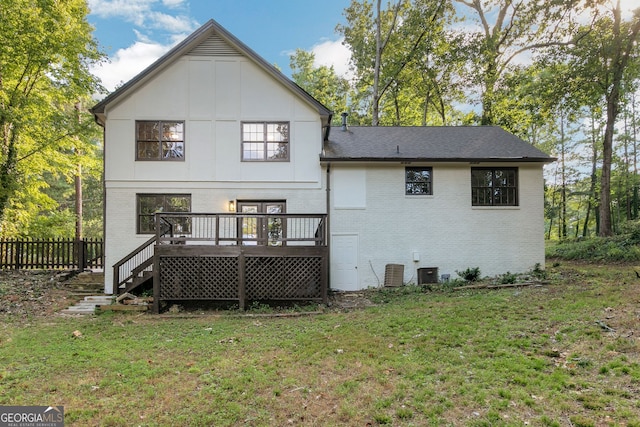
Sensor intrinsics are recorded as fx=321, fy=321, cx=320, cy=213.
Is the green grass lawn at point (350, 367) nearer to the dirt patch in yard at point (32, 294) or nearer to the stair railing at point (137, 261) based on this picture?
the dirt patch in yard at point (32, 294)

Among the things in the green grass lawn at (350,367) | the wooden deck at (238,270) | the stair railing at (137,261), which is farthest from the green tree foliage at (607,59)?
the stair railing at (137,261)

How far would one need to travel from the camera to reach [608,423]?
3104 millimetres

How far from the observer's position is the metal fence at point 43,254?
483 inches

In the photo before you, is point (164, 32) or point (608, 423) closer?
point (608, 423)

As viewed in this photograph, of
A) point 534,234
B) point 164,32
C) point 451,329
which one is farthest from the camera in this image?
point 164,32

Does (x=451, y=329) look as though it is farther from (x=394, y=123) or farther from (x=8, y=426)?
(x=394, y=123)

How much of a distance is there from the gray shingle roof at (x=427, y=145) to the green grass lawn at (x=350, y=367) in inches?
208

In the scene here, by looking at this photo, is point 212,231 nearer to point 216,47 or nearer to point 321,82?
point 216,47

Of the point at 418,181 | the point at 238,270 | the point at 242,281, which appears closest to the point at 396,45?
the point at 418,181

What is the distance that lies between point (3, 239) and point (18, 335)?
30.8 feet

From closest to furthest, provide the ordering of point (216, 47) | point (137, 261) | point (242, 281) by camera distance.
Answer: point (242, 281) < point (137, 261) < point (216, 47)

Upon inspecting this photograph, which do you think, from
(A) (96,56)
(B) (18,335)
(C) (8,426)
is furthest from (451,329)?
(A) (96,56)

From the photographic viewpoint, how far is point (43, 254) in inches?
490

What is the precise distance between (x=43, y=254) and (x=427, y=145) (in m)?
15.3
